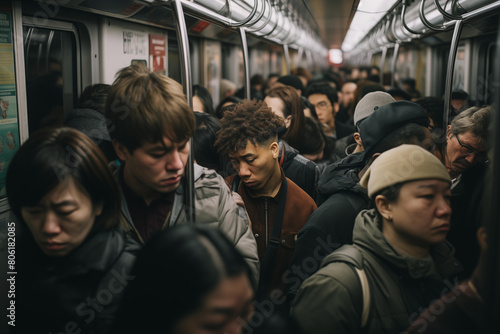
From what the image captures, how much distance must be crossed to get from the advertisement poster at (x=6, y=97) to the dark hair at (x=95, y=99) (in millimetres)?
311

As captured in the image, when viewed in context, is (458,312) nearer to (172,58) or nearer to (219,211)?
(219,211)

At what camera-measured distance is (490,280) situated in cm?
111

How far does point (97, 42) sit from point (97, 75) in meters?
0.21

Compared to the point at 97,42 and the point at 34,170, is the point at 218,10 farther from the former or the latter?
the point at 34,170

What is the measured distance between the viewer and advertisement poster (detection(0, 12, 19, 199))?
2439 millimetres

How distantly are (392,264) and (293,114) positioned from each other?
91.4 inches

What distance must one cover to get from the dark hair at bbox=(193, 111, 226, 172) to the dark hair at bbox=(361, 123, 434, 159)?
42.5 inches

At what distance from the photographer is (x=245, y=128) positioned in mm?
2570

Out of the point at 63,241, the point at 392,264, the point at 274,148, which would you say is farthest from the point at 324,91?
the point at 63,241

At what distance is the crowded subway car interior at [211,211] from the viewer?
1.15 m

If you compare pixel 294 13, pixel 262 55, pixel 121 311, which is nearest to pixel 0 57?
pixel 121 311

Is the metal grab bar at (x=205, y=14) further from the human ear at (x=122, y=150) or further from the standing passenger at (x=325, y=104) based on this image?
the standing passenger at (x=325, y=104)

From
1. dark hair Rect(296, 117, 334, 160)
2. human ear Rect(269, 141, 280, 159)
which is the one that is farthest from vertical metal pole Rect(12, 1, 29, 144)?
dark hair Rect(296, 117, 334, 160)

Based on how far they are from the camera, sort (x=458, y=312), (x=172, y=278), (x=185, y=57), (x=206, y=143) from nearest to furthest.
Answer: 1. (x=172, y=278)
2. (x=458, y=312)
3. (x=185, y=57)
4. (x=206, y=143)
